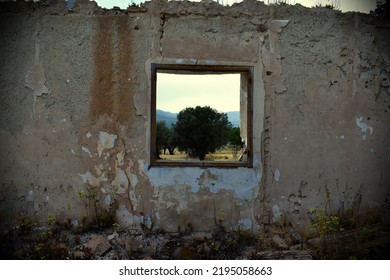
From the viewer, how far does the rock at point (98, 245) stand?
148 inches

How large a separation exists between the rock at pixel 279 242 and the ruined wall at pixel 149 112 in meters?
0.23

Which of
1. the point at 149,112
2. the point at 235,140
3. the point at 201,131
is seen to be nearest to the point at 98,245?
the point at 149,112

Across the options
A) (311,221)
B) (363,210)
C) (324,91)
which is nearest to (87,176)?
(311,221)

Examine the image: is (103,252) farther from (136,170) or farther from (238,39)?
(238,39)

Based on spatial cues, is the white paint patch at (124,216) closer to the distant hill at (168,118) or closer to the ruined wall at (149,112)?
the ruined wall at (149,112)

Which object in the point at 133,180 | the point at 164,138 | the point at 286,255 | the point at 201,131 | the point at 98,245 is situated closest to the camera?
the point at 286,255

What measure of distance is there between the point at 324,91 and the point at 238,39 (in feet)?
3.74

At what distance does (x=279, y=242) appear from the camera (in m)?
4.04

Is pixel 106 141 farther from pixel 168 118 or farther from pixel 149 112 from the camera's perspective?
pixel 168 118

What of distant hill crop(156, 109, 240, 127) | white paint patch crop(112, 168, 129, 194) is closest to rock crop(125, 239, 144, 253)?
white paint patch crop(112, 168, 129, 194)

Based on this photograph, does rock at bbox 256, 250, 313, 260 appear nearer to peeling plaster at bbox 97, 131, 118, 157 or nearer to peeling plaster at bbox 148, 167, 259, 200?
peeling plaster at bbox 148, 167, 259, 200

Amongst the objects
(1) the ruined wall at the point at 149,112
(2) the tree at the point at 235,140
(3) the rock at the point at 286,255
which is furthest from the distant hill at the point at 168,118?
(3) the rock at the point at 286,255

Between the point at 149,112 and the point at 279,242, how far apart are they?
1.98m

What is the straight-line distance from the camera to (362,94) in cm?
440
